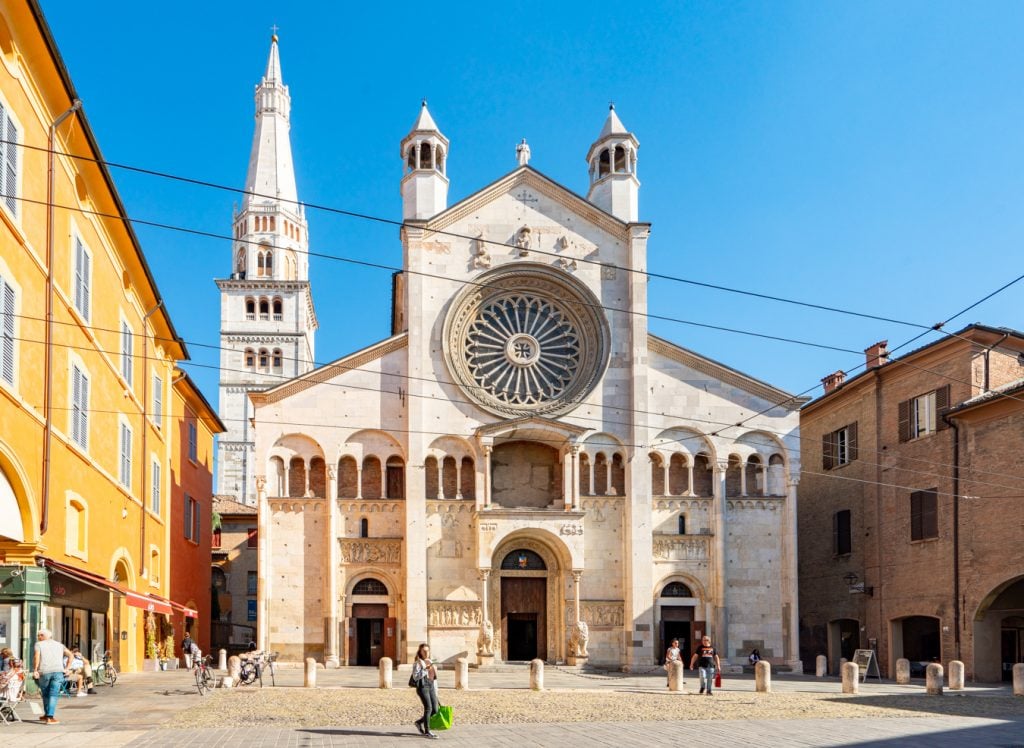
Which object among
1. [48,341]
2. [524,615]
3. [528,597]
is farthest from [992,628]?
[48,341]

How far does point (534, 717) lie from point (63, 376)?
11618 mm

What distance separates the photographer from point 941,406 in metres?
35.0

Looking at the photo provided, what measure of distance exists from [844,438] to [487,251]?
15239 mm

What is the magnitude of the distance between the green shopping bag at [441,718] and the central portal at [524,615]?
22.4 metres

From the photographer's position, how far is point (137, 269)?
1280 inches

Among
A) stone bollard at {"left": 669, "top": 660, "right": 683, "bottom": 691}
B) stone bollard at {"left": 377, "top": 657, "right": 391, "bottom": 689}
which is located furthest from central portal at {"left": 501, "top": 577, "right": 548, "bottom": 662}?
stone bollard at {"left": 669, "top": 660, "right": 683, "bottom": 691}

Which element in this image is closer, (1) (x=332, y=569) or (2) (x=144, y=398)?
(2) (x=144, y=398)

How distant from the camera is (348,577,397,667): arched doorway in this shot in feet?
127

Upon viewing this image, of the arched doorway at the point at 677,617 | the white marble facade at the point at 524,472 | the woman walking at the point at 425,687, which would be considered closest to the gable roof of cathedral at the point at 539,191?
the white marble facade at the point at 524,472

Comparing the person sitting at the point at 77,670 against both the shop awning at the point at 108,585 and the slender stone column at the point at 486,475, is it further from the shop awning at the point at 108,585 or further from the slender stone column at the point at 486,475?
the slender stone column at the point at 486,475

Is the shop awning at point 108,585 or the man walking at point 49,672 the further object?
the shop awning at point 108,585

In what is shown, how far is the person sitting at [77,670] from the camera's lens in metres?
22.1

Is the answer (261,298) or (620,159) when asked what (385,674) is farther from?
(261,298)

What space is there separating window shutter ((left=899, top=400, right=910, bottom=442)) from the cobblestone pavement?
1009cm
